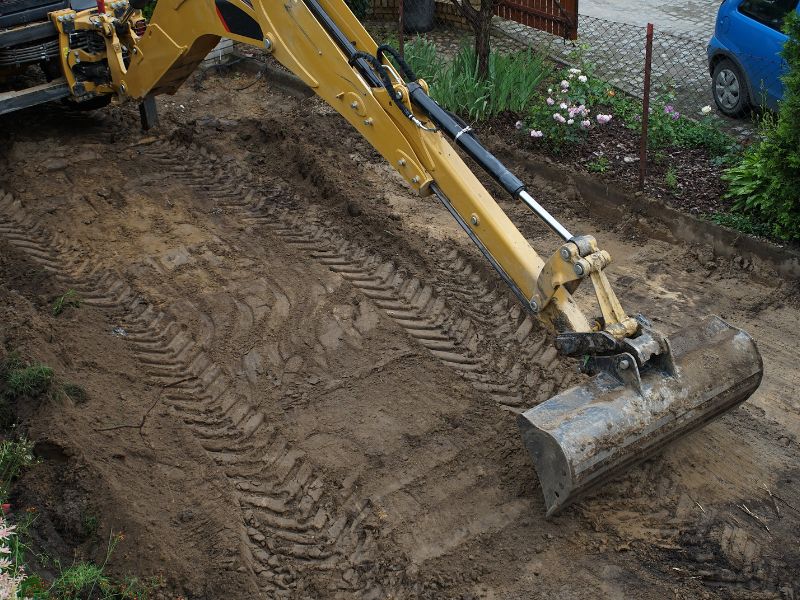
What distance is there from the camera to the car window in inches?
368

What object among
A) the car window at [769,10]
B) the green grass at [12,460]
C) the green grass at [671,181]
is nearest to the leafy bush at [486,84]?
the green grass at [671,181]

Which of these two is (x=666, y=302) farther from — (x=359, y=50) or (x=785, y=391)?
(x=359, y=50)

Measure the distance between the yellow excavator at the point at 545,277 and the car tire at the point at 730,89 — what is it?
4.87m

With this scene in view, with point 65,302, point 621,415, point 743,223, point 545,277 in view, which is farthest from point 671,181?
point 65,302

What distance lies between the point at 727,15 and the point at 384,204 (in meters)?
4.72

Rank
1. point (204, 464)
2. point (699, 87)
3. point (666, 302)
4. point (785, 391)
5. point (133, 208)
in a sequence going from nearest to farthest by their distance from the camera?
1. point (204, 464)
2. point (785, 391)
3. point (666, 302)
4. point (133, 208)
5. point (699, 87)

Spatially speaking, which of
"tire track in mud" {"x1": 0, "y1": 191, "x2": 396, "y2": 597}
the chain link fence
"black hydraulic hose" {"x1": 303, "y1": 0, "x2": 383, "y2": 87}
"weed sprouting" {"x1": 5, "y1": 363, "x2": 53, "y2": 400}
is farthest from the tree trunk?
"weed sprouting" {"x1": 5, "y1": 363, "x2": 53, "y2": 400}

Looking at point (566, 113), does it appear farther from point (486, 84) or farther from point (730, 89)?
point (730, 89)

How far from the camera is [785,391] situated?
20.3 ft

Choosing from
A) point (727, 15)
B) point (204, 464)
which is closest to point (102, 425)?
point (204, 464)

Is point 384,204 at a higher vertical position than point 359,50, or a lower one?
lower

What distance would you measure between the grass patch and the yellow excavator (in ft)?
7.77

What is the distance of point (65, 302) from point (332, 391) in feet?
7.55

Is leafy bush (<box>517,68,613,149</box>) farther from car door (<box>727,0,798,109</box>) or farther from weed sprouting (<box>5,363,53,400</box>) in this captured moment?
weed sprouting (<box>5,363,53,400</box>)
